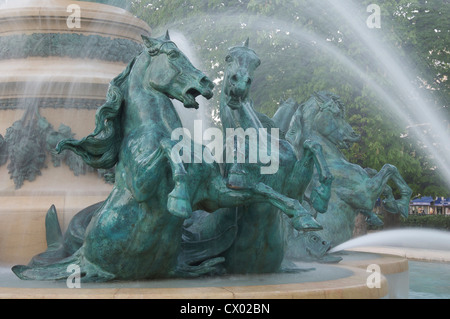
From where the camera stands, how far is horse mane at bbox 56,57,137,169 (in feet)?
17.3

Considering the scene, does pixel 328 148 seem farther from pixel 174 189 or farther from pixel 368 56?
pixel 368 56

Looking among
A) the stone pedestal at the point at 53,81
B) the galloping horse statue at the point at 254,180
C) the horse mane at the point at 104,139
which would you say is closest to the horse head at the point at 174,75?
the horse mane at the point at 104,139

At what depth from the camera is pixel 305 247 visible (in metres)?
7.50

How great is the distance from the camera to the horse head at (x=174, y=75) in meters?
5.13

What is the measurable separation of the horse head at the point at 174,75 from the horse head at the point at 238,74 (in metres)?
0.35

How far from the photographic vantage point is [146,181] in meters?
4.82

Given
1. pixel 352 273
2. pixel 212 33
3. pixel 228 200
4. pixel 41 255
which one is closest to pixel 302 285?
pixel 228 200

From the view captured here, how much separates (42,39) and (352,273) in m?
4.40

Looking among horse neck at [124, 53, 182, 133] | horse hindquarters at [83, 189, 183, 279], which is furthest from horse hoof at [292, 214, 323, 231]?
horse neck at [124, 53, 182, 133]

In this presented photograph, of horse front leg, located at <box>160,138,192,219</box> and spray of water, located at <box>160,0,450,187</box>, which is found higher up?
spray of water, located at <box>160,0,450,187</box>

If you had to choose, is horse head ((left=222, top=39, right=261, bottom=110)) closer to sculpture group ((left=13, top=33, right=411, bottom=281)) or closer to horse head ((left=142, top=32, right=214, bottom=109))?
sculpture group ((left=13, top=33, right=411, bottom=281))

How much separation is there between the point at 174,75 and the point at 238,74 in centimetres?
54

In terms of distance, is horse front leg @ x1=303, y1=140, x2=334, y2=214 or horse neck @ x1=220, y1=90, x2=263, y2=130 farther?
horse neck @ x1=220, y1=90, x2=263, y2=130
